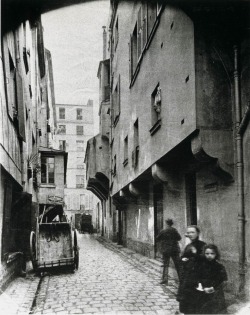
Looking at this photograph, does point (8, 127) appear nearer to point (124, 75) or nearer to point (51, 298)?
point (51, 298)

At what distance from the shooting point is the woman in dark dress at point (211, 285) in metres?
4.59

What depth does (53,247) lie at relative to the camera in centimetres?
1009

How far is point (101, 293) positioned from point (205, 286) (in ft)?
8.06

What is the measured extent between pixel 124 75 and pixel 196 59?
8612 mm

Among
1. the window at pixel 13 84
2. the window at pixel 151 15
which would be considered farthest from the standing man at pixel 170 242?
the window at pixel 151 15

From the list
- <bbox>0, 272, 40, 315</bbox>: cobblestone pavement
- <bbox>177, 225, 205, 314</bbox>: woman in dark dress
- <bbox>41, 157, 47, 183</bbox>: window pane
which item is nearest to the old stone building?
<bbox>0, 272, 40, 315</bbox>: cobblestone pavement

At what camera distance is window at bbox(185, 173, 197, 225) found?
7842 millimetres

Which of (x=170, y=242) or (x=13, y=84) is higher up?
(x=13, y=84)

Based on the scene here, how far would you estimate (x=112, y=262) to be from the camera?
11562 mm

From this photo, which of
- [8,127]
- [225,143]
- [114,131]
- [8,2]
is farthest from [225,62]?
[114,131]

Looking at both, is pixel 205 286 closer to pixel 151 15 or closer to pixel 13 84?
pixel 13 84

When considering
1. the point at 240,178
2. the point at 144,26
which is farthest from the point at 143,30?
the point at 240,178

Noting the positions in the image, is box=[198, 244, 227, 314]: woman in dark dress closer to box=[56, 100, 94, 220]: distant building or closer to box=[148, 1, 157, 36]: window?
box=[148, 1, 157, 36]: window

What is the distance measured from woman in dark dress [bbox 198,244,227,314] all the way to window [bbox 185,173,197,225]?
3.24 m
